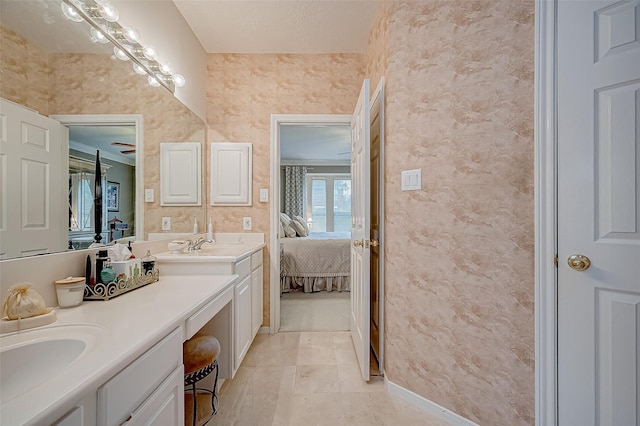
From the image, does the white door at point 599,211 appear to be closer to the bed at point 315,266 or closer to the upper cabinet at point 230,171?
the upper cabinet at point 230,171

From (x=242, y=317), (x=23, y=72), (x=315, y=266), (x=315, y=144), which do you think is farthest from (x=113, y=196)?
(x=315, y=144)

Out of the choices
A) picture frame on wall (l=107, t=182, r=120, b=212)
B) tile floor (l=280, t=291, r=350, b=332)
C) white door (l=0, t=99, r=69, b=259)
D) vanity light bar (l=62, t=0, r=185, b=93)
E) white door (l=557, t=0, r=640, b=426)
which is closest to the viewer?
white door (l=0, t=99, r=69, b=259)

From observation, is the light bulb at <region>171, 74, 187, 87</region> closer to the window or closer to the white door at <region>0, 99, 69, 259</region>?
the white door at <region>0, 99, 69, 259</region>

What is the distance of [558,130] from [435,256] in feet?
2.68

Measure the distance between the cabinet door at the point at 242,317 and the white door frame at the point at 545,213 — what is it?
1648 mm

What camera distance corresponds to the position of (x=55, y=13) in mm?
1134

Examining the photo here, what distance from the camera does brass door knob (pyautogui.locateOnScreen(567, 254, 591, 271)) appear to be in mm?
1125

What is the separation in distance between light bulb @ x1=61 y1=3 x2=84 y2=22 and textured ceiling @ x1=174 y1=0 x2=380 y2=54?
1.04 metres

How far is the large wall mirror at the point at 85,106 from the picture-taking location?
0.98 m

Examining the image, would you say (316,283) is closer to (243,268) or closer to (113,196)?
(243,268)

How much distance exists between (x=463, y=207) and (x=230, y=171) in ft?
6.67

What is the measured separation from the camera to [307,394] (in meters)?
1.78

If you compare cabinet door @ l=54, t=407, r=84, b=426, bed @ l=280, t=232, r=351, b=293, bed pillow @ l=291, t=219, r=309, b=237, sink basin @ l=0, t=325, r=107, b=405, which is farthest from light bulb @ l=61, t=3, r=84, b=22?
bed pillow @ l=291, t=219, r=309, b=237

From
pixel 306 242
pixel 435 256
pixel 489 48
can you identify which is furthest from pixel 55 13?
pixel 306 242
